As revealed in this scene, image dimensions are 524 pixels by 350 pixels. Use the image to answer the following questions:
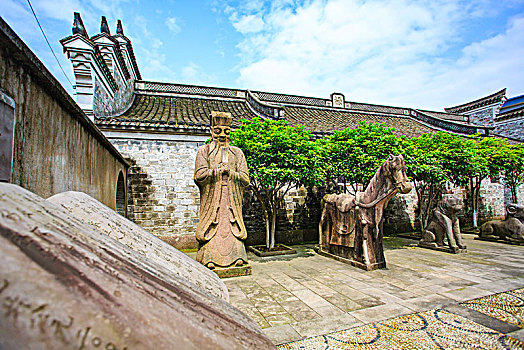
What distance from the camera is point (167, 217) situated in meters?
8.80

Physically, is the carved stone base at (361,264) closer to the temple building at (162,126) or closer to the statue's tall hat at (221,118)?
the temple building at (162,126)

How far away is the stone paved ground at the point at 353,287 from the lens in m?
3.57

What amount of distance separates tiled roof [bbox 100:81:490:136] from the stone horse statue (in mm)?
5134

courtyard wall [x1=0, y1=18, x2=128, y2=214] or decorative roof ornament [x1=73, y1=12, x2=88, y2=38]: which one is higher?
decorative roof ornament [x1=73, y1=12, x2=88, y2=38]

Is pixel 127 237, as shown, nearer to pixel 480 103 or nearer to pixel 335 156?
pixel 335 156

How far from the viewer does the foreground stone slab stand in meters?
0.39

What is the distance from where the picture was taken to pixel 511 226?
8.88m

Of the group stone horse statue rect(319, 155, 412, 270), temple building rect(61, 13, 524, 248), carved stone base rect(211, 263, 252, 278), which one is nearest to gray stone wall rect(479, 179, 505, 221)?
temple building rect(61, 13, 524, 248)

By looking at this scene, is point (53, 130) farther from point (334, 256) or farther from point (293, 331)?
point (334, 256)

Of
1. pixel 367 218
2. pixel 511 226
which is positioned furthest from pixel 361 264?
pixel 511 226

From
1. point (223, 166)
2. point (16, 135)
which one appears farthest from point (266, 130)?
point (16, 135)

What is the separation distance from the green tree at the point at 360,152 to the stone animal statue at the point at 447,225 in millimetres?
1974

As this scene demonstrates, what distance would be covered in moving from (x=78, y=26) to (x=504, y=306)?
11548 millimetres

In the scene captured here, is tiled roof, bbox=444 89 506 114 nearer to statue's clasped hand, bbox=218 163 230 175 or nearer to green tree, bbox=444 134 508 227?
green tree, bbox=444 134 508 227
